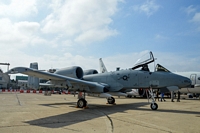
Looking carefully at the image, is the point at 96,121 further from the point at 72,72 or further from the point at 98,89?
the point at 72,72

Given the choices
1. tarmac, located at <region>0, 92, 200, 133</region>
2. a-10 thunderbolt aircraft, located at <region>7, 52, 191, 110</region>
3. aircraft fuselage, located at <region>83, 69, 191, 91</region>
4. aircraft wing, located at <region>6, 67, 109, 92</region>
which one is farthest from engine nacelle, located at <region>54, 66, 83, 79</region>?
tarmac, located at <region>0, 92, 200, 133</region>

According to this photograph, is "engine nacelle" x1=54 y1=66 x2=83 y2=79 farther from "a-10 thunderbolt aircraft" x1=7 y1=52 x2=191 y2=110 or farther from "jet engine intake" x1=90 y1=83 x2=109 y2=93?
"jet engine intake" x1=90 y1=83 x2=109 y2=93

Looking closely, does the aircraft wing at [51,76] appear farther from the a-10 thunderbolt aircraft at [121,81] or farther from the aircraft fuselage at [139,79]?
the aircraft fuselage at [139,79]

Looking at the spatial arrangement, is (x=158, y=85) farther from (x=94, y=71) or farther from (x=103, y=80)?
(x=94, y=71)

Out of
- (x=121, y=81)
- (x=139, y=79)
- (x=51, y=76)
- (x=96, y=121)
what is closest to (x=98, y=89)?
(x=121, y=81)

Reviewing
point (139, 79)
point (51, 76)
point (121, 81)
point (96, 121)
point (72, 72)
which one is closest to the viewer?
point (96, 121)

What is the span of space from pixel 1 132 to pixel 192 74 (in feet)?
75.9

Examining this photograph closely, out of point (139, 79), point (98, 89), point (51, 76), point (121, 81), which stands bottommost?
point (98, 89)

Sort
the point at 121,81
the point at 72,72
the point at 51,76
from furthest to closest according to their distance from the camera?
1. the point at 72,72
2. the point at 121,81
3. the point at 51,76

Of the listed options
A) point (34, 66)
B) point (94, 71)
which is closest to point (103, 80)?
point (94, 71)

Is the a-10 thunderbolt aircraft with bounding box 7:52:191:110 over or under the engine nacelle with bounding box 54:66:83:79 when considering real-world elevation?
under

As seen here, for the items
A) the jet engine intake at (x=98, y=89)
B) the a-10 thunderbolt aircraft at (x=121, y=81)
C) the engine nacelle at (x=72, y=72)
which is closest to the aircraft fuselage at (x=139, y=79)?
the a-10 thunderbolt aircraft at (x=121, y=81)

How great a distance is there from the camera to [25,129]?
5.25 metres

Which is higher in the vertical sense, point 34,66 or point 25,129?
point 34,66
